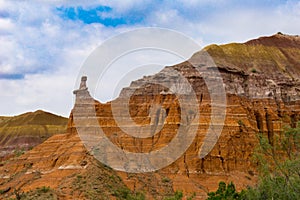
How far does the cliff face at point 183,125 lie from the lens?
91.6 metres

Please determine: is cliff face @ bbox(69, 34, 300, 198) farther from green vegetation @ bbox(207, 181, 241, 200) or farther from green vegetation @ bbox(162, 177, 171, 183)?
green vegetation @ bbox(207, 181, 241, 200)

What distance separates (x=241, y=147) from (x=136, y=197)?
27116 millimetres

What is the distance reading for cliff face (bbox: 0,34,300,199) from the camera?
301ft

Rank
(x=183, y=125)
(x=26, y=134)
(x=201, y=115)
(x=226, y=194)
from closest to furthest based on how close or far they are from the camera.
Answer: (x=226, y=194), (x=201, y=115), (x=183, y=125), (x=26, y=134)

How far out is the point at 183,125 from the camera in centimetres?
9988

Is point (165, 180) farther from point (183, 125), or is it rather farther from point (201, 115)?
point (201, 115)

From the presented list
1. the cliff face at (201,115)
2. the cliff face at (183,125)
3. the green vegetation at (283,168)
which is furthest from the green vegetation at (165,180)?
the green vegetation at (283,168)

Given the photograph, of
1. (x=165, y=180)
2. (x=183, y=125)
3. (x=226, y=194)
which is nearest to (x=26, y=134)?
(x=183, y=125)

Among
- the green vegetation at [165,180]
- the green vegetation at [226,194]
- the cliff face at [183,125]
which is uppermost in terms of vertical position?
the cliff face at [183,125]

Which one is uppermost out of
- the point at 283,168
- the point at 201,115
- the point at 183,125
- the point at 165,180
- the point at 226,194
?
the point at 201,115

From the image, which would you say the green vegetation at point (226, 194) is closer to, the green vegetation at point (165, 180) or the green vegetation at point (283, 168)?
the green vegetation at point (165, 180)

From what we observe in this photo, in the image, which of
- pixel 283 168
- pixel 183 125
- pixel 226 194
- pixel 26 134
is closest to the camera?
pixel 283 168

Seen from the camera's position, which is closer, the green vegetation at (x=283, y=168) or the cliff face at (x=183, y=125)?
the green vegetation at (x=283, y=168)

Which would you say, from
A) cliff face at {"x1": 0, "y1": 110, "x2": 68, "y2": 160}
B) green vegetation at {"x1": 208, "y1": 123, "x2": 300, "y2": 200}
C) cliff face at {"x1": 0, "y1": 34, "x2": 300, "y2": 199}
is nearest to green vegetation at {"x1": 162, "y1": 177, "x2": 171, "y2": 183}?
cliff face at {"x1": 0, "y1": 34, "x2": 300, "y2": 199}
